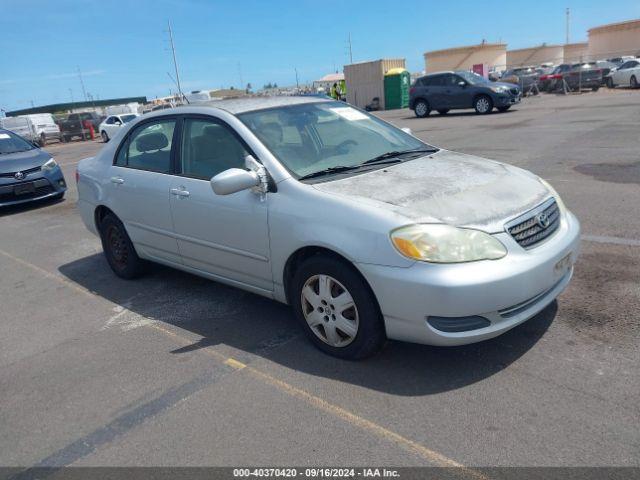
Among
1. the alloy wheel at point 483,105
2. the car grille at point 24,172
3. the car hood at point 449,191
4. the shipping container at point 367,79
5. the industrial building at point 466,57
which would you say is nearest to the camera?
the car hood at point 449,191

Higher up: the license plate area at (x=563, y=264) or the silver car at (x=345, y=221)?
the silver car at (x=345, y=221)

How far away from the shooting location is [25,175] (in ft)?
32.7

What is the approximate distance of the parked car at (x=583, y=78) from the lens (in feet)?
93.6

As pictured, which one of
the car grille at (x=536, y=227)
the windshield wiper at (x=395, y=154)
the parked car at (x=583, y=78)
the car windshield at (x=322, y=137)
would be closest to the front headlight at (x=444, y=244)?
the car grille at (x=536, y=227)

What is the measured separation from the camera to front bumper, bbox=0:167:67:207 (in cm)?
977

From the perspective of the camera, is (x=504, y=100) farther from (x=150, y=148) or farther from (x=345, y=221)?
(x=345, y=221)

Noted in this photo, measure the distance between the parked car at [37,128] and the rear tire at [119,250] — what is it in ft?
→ 104

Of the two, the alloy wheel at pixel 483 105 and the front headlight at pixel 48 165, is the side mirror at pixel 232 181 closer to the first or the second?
the front headlight at pixel 48 165

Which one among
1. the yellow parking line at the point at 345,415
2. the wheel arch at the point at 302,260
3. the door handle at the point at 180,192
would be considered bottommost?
the yellow parking line at the point at 345,415

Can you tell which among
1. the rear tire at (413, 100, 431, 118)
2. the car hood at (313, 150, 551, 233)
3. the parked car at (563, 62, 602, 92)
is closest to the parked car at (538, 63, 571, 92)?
the parked car at (563, 62, 602, 92)

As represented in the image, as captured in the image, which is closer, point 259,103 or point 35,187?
point 259,103

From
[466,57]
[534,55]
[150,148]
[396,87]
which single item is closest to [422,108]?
[396,87]

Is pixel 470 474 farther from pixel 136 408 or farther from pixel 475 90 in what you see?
pixel 475 90

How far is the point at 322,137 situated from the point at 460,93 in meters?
18.8
